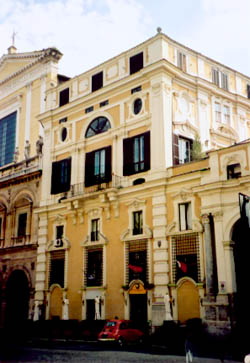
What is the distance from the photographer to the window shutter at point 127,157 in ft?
105

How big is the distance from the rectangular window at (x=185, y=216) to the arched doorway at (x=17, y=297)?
1608 cm

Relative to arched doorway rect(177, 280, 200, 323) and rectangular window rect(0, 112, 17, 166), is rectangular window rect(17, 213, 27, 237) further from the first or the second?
arched doorway rect(177, 280, 200, 323)

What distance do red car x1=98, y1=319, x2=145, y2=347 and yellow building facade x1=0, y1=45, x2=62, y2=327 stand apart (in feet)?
41.8

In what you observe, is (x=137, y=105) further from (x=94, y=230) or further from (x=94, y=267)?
(x=94, y=267)

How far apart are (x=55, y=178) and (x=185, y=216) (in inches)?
516

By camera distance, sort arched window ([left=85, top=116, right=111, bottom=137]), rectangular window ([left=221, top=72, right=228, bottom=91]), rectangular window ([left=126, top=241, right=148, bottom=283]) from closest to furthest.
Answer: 1. rectangular window ([left=126, top=241, right=148, bottom=283])
2. arched window ([left=85, top=116, right=111, bottom=137])
3. rectangular window ([left=221, top=72, right=228, bottom=91])

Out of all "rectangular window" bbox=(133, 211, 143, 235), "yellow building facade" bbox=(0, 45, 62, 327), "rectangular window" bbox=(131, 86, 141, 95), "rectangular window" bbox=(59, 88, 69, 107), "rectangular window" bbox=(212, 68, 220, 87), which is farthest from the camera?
"yellow building facade" bbox=(0, 45, 62, 327)

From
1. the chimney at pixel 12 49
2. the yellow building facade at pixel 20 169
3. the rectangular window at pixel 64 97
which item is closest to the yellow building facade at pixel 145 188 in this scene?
the rectangular window at pixel 64 97

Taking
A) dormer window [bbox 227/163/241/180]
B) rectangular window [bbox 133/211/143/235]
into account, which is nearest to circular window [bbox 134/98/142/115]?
rectangular window [bbox 133/211/143/235]

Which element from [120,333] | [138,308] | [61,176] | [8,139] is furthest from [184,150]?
[8,139]

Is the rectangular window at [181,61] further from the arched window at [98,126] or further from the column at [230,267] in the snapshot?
the column at [230,267]

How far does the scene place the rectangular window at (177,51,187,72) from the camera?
32906mm

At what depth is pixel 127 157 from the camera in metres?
32.2

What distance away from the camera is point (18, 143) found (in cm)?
4450
